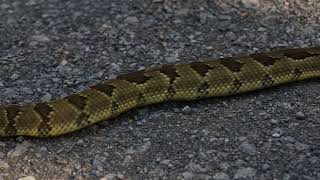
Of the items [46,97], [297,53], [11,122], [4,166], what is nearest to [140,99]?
[46,97]

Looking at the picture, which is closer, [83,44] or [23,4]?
[83,44]

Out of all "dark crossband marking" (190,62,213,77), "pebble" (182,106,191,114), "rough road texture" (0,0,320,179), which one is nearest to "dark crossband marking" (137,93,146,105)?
"rough road texture" (0,0,320,179)

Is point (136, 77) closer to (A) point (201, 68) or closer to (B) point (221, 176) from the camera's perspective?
(A) point (201, 68)

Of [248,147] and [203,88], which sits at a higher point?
[203,88]

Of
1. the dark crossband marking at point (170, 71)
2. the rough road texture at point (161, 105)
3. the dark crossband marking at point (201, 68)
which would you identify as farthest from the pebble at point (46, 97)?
the dark crossband marking at point (201, 68)

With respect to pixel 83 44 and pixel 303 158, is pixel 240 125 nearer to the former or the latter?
pixel 303 158

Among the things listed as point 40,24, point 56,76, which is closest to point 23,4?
point 40,24

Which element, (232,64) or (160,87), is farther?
(232,64)
